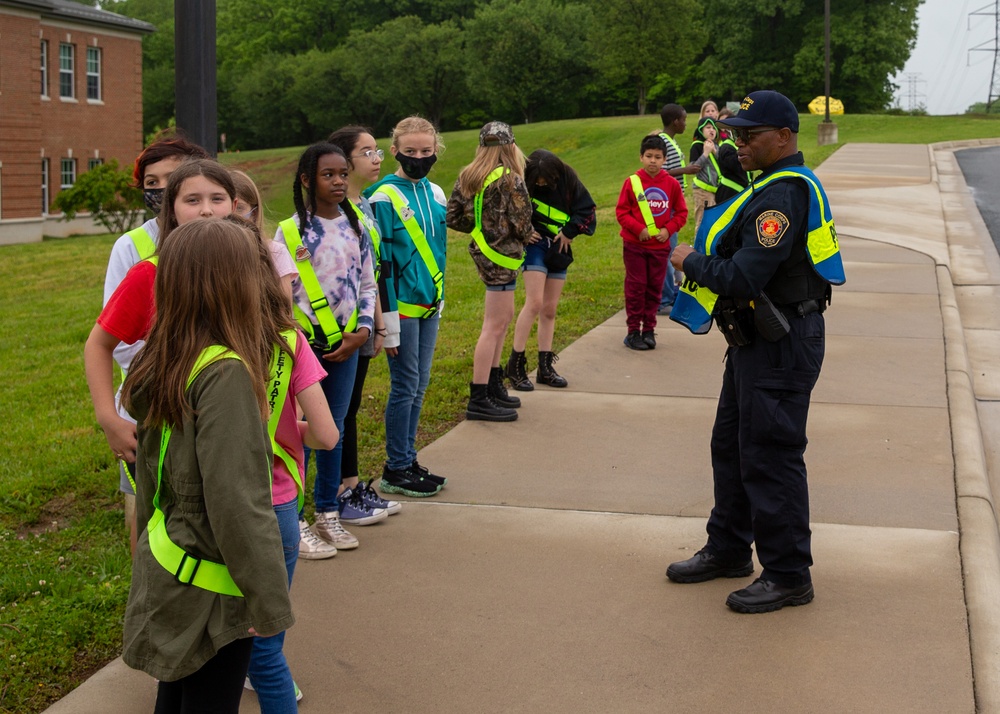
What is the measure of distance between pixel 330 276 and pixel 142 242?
1.08m

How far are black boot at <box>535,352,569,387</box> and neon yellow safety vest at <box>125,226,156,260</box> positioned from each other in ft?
15.0

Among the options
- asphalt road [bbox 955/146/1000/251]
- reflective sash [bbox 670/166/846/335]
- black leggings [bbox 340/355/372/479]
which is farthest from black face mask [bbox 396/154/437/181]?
asphalt road [bbox 955/146/1000/251]

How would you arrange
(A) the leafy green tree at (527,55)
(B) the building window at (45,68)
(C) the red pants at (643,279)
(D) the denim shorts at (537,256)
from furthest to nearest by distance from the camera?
(A) the leafy green tree at (527,55)
(B) the building window at (45,68)
(C) the red pants at (643,279)
(D) the denim shorts at (537,256)

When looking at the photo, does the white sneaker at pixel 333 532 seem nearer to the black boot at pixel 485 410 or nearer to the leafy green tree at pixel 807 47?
the black boot at pixel 485 410

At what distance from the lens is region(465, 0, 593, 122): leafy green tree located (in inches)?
2970

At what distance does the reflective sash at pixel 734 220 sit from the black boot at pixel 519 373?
3372 millimetres

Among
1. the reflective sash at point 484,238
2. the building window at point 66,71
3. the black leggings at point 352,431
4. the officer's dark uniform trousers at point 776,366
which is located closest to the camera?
the officer's dark uniform trousers at point 776,366

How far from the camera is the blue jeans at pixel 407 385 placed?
5902mm

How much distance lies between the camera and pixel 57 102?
42.8 meters

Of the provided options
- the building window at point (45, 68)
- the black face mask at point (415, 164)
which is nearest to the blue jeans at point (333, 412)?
the black face mask at point (415, 164)

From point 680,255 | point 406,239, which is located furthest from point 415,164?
point 680,255

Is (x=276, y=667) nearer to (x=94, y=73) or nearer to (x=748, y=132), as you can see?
(x=748, y=132)

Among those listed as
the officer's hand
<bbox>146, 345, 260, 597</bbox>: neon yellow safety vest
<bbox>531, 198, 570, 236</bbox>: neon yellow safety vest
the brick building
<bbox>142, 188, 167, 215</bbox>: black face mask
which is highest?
the brick building

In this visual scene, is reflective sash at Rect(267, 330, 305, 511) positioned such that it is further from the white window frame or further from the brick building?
the white window frame
